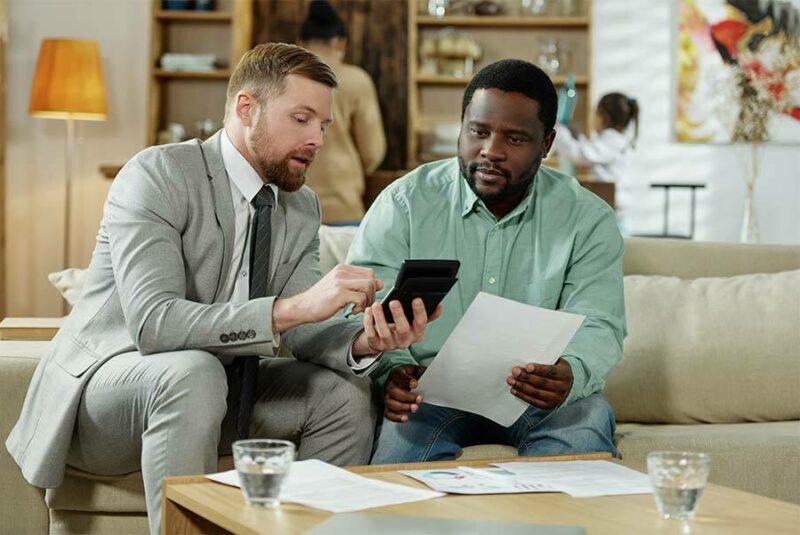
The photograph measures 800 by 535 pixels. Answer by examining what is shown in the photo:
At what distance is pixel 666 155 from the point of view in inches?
244

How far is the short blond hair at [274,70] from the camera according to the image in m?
2.22

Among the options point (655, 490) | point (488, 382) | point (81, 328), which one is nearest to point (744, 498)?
point (655, 490)

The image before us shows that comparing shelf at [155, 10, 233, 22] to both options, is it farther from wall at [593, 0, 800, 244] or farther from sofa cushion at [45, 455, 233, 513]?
sofa cushion at [45, 455, 233, 513]

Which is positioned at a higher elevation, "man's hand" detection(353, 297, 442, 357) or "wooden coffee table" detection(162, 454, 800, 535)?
"man's hand" detection(353, 297, 442, 357)

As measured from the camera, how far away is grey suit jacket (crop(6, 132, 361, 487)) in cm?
198

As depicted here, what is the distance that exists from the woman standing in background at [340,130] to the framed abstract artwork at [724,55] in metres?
1.86

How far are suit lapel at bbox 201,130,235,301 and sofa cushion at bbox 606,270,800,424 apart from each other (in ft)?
3.06

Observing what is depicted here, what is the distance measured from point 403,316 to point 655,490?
59cm

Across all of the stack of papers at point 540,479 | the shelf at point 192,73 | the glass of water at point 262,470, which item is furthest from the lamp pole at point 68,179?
the glass of water at point 262,470

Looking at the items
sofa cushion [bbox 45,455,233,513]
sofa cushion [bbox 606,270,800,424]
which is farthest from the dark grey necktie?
sofa cushion [bbox 606,270,800,424]

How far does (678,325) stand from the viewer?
2668 millimetres

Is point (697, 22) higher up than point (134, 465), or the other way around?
point (697, 22)

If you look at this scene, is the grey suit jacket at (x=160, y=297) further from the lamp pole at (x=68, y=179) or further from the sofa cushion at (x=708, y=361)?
the lamp pole at (x=68, y=179)

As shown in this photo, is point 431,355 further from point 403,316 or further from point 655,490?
point 655,490
